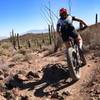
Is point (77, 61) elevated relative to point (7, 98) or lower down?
elevated

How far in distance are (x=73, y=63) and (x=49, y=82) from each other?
3.00 feet

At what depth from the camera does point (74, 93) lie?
8.01m

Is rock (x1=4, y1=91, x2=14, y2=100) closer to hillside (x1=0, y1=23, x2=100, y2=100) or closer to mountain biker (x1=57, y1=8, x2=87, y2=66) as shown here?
hillside (x1=0, y1=23, x2=100, y2=100)

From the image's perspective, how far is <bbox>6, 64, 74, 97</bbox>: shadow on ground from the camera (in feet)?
28.1

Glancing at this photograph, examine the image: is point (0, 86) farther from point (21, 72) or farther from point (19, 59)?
point (19, 59)

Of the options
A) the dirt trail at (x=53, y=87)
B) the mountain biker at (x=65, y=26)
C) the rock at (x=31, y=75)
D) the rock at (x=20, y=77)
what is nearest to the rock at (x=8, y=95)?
the dirt trail at (x=53, y=87)

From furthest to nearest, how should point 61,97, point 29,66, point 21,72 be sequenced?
point 29,66 → point 21,72 → point 61,97

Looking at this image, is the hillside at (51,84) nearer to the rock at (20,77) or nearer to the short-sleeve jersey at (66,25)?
the rock at (20,77)

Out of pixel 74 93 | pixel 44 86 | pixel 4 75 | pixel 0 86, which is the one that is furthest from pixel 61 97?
pixel 4 75

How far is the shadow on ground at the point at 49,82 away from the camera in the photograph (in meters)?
8.56

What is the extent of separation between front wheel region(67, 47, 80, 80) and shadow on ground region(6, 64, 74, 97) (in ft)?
0.80

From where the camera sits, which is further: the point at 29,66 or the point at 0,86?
the point at 29,66

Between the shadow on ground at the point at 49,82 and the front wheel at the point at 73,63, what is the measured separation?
0.24 m

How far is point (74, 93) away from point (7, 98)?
6.28 feet
